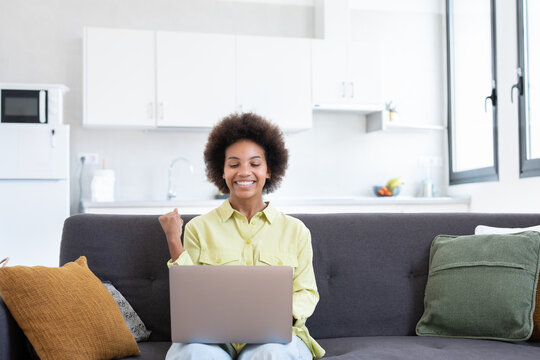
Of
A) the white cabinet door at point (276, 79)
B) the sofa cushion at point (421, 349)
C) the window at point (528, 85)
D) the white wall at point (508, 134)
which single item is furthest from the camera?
the white cabinet door at point (276, 79)

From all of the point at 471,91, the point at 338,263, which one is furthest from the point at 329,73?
the point at 338,263

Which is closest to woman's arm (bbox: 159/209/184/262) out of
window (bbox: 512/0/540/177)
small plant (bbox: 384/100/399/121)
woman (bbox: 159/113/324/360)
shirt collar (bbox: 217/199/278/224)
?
woman (bbox: 159/113/324/360)

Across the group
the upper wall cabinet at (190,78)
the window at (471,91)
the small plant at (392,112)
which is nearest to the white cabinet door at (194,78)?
the upper wall cabinet at (190,78)

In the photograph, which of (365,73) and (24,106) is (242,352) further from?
(365,73)

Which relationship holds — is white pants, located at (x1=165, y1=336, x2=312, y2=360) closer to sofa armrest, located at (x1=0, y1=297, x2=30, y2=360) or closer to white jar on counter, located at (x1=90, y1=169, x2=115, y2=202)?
sofa armrest, located at (x1=0, y1=297, x2=30, y2=360)

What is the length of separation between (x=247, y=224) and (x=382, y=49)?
3.64 meters

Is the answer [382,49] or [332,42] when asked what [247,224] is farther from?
[382,49]

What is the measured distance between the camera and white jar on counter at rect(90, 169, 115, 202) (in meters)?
4.37

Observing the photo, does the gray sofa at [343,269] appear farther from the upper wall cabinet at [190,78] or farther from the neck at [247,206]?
the upper wall cabinet at [190,78]

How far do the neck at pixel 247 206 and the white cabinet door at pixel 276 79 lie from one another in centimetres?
259

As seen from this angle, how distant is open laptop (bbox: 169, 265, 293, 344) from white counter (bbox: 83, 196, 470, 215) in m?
2.70

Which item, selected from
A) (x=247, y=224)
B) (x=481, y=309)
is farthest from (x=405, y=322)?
(x=247, y=224)

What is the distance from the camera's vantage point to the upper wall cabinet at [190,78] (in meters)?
4.33

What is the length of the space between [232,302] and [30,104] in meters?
3.13
